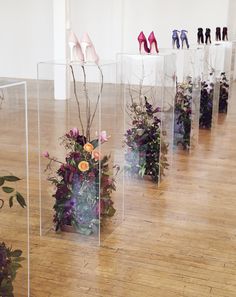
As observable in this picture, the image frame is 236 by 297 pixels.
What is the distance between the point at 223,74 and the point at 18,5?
5890 mm

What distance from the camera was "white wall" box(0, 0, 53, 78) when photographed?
10641 millimetres

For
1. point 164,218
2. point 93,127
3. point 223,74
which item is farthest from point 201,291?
point 223,74

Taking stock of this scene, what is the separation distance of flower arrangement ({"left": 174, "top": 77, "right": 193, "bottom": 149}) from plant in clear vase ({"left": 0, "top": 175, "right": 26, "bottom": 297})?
10.2ft

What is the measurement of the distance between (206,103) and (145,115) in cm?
234

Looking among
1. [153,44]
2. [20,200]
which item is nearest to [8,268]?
[20,200]

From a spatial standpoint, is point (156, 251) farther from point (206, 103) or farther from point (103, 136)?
point (206, 103)

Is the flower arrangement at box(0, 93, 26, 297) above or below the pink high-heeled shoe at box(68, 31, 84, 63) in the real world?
below

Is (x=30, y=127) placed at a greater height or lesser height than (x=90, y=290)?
greater

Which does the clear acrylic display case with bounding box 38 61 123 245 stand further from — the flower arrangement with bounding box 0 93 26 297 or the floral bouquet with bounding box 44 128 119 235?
the flower arrangement with bounding box 0 93 26 297

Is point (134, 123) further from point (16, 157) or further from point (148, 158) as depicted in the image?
point (16, 157)

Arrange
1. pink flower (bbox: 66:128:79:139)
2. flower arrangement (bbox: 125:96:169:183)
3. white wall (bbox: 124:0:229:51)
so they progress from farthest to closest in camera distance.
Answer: white wall (bbox: 124:0:229:51) < flower arrangement (bbox: 125:96:169:183) < pink flower (bbox: 66:128:79:139)

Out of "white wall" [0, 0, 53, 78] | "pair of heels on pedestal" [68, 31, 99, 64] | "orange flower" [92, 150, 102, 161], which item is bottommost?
"orange flower" [92, 150, 102, 161]

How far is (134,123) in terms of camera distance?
3979 mm

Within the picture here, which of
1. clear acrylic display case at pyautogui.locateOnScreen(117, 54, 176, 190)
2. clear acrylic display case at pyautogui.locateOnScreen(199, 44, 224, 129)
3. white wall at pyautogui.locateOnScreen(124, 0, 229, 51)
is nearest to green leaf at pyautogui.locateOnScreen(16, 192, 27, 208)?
clear acrylic display case at pyautogui.locateOnScreen(117, 54, 176, 190)
